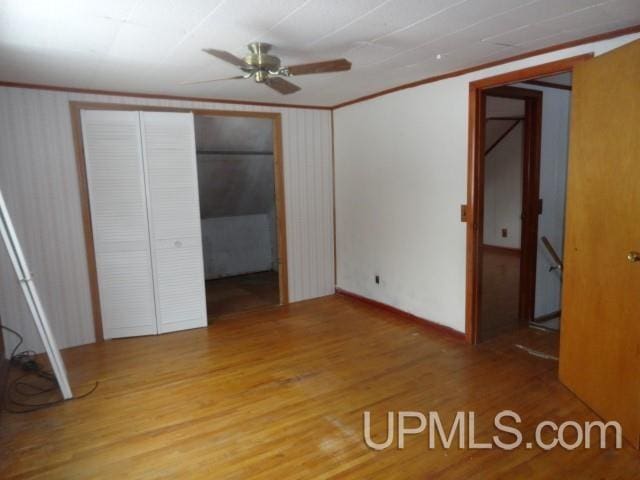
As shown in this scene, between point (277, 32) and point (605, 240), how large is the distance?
206cm

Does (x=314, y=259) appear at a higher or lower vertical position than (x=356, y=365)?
higher

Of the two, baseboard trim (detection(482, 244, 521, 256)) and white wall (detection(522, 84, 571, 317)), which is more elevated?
white wall (detection(522, 84, 571, 317))

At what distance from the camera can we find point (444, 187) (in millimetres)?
3531

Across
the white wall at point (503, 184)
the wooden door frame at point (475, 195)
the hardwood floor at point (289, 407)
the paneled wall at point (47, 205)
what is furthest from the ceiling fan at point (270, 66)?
the white wall at point (503, 184)

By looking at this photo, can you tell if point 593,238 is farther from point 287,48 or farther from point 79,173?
point 79,173

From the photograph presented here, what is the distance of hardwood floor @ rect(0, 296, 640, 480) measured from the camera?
2.02 m

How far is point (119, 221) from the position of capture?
3684mm

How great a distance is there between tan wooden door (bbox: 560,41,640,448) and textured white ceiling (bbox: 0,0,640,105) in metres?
0.38

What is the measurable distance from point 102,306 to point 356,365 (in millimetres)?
2311

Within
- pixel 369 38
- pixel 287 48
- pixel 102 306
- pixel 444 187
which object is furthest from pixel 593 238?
pixel 102 306

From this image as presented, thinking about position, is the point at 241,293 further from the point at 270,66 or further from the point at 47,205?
the point at 270,66

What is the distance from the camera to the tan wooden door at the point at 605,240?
205cm

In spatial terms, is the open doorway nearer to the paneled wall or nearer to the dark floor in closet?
the dark floor in closet

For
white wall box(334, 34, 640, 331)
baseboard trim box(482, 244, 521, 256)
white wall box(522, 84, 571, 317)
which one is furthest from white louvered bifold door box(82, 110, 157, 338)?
baseboard trim box(482, 244, 521, 256)
